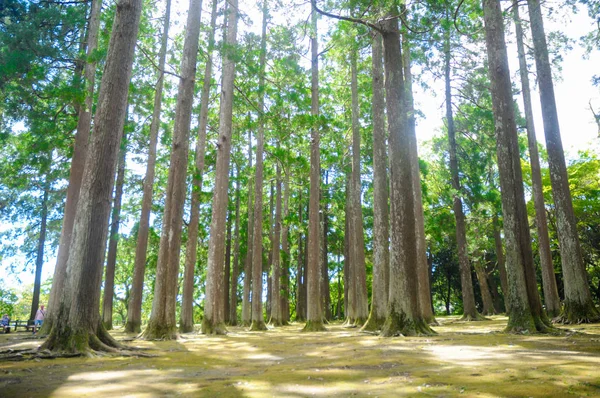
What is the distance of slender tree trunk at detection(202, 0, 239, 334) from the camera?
12.1 meters

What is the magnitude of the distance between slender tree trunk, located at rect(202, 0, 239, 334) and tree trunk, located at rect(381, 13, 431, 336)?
14.5 ft

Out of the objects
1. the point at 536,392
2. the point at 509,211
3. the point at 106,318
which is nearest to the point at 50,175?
the point at 106,318

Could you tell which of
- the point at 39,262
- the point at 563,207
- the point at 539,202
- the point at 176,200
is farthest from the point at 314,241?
the point at 39,262

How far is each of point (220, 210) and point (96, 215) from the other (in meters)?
6.60

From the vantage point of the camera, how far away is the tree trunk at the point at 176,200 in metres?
9.97

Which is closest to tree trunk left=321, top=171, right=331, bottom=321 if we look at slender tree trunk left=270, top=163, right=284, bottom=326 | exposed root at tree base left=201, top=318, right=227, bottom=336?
slender tree trunk left=270, top=163, right=284, bottom=326

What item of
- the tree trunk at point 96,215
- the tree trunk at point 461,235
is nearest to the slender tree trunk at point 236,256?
the tree trunk at point 461,235

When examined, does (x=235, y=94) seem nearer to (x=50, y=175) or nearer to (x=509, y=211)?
(x=50, y=175)

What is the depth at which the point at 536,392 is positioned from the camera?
2885 millimetres

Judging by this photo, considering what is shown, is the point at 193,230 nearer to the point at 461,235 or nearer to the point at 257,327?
the point at 257,327

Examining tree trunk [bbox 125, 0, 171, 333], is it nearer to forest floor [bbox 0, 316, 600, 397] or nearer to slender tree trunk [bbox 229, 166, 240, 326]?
slender tree trunk [bbox 229, 166, 240, 326]

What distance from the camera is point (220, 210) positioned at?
42.1 feet

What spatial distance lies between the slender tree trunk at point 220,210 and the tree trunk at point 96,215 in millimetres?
4687

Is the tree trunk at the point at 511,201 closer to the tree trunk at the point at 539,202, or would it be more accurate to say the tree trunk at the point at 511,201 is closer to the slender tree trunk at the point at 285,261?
the tree trunk at the point at 539,202
